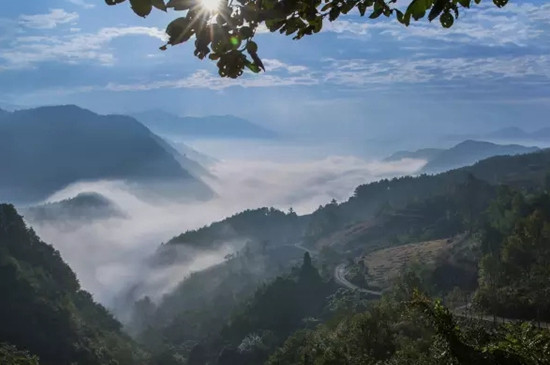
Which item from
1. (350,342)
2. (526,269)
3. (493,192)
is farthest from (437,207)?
(350,342)

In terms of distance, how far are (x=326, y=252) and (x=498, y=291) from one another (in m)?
118

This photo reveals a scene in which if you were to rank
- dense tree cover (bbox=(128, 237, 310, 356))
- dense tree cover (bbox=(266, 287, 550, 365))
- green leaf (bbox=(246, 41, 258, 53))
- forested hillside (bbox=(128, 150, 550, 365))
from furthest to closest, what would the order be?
dense tree cover (bbox=(128, 237, 310, 356)) < forested hillside (bbox=(128, 150, 550, 365)) < dense tree cover (bbox=(266, 287, 550, 365)) < green leaf (bbox=(246, 41, 258, 53))

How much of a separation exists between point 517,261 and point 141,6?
279ft

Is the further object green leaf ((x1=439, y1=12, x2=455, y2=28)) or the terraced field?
the terraced field

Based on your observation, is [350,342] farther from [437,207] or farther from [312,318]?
[437,207]

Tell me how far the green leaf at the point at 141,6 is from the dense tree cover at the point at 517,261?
163 feet

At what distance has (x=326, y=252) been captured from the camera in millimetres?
174125

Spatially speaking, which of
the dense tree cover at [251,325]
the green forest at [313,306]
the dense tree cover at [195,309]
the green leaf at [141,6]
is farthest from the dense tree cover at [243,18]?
the dense tree cover at [195,309]

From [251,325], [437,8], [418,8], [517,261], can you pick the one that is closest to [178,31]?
[418,8]

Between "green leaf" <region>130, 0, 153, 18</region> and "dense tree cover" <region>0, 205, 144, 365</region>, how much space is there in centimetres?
9210

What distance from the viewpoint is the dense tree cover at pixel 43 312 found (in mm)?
85875

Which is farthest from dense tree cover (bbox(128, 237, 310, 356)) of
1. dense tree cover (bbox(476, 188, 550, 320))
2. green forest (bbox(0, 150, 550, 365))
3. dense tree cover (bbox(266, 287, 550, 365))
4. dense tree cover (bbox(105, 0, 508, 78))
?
dense tree cover (bbox(105, 0, 508, 78))

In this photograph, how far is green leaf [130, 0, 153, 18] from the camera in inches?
143

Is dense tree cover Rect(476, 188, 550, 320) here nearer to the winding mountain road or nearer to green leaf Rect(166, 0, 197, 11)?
the winding mountain road
